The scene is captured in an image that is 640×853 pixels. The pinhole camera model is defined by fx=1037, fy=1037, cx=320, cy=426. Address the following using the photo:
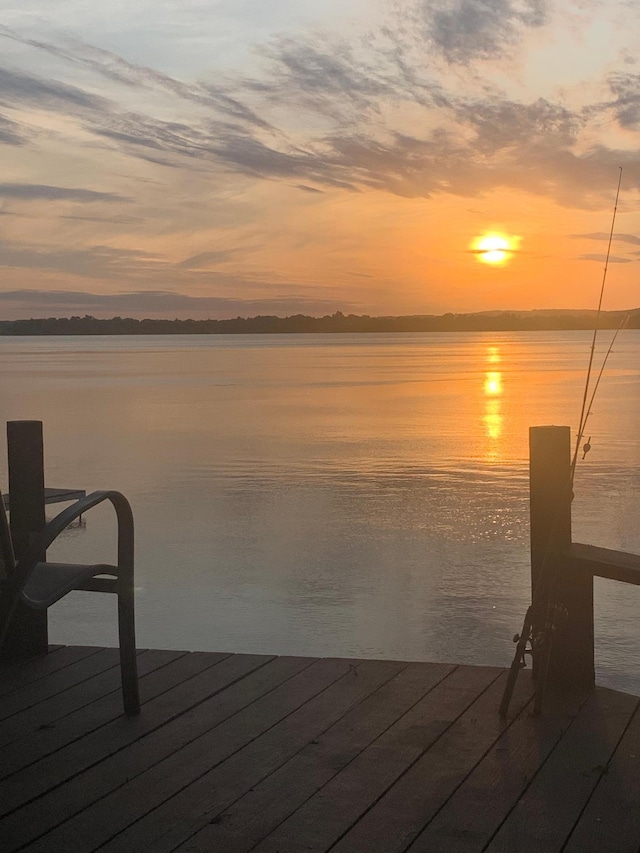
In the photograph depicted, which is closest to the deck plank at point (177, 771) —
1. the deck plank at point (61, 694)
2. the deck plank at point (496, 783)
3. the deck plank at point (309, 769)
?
the deck plank at point (309, 769)

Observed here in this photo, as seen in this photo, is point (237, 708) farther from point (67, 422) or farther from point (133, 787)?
point (67, 422)

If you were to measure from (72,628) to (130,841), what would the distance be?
12.6ft

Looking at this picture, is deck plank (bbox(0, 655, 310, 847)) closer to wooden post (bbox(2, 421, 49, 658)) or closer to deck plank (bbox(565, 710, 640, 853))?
wooden post (bbox(2, 421, 49, 658))

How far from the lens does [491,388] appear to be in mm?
36719

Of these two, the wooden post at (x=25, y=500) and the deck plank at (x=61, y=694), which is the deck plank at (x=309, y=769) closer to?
the deck plank at (x=61, y=694)

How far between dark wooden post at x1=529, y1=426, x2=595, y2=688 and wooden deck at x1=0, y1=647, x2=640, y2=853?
13 centimetres

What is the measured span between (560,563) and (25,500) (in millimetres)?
2018

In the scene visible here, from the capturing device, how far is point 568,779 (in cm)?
287

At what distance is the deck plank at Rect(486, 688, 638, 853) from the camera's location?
2.54 m

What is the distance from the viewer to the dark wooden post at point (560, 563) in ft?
11.8

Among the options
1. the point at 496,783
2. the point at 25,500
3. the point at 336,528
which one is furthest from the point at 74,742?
the point at 336,528

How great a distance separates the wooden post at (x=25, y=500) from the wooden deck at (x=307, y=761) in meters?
0.12

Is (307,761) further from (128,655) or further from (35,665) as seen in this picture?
(35,665)

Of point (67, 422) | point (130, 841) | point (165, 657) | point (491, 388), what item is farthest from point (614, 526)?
point (491, 388)
